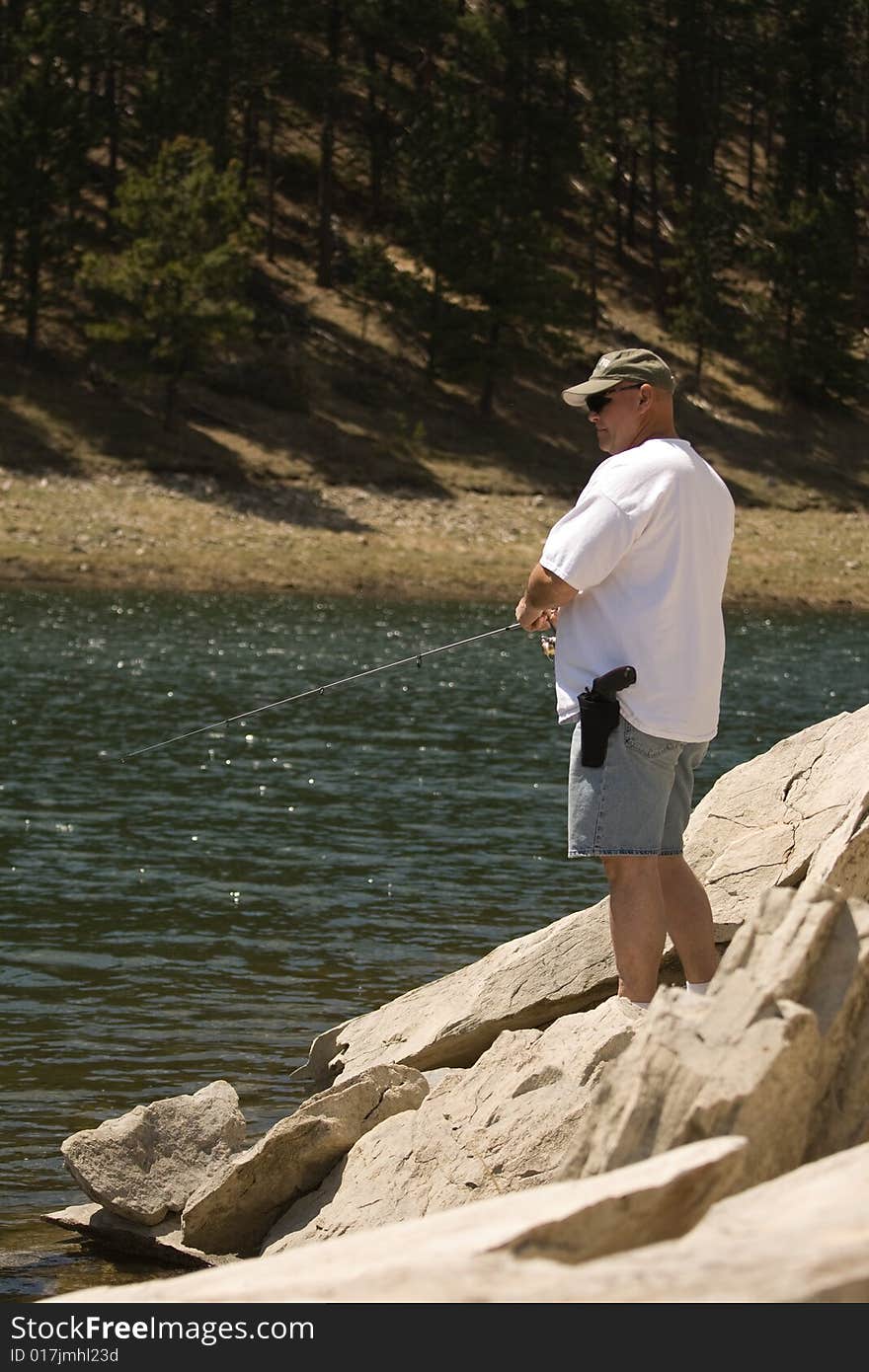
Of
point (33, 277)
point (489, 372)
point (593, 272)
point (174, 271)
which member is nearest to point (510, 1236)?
point (174, 271)

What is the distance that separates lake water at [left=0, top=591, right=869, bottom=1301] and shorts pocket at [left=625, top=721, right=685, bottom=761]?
272 cm

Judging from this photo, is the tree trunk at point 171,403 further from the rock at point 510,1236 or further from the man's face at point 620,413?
the rock at point 510,1236

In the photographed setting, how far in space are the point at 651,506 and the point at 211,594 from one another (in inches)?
1552

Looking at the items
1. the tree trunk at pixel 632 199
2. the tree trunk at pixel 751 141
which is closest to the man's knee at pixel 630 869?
the tree trunk at pixel 632 199

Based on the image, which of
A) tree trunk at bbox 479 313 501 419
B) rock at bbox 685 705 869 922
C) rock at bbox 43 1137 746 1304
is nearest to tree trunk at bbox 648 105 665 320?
tree trunk at bbox 479 313 501 419

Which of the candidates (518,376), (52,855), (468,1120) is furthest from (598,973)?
(518,376)

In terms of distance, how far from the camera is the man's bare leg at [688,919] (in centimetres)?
678

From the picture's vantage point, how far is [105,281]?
57688 mm

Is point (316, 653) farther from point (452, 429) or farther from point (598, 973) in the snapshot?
point (452, 429)

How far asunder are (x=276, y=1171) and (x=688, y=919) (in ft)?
6.10

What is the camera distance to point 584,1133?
179 inches

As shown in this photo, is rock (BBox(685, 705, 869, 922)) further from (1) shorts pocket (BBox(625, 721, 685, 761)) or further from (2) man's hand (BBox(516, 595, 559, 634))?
(2) man's hand (BBox(516, 595, 559, 634))

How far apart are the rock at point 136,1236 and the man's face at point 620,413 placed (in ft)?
10.9

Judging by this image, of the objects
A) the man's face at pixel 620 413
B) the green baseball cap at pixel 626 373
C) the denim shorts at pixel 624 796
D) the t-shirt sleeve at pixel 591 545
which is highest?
the green baseball cap at pixel 626 373
